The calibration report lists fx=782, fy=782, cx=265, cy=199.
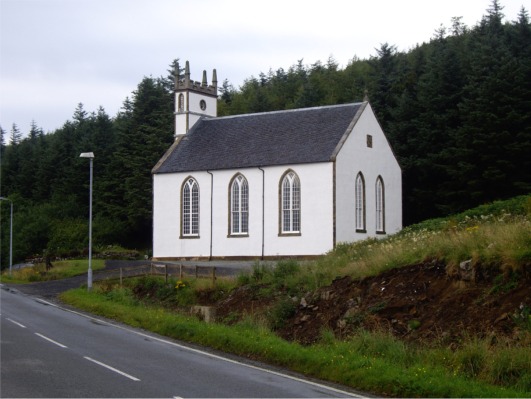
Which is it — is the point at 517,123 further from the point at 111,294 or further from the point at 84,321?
the point at 84,321

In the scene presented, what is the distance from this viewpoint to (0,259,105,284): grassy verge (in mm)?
50072

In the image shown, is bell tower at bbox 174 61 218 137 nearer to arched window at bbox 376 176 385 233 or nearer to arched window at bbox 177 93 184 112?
arched window at bbox 177 93 184 112

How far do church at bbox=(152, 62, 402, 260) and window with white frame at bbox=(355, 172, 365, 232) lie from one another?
2.6 inches

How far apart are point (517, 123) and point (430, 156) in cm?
779

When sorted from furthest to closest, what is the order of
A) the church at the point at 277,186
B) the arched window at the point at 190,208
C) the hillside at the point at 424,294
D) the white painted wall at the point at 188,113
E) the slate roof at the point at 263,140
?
the white painted wall at the point at 188,113 → the arched window at the point at 190,208 → the slate roof at the point at 263,140 → the church at the point at 277,186 → the hillside at the point at 424,294

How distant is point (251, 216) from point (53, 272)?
13402mm

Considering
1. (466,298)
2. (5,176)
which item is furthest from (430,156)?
(5,176)

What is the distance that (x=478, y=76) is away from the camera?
58.8 m

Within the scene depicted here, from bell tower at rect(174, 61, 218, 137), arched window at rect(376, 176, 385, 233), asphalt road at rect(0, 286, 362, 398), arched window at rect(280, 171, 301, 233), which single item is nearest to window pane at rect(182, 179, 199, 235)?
bell tower at rect(174, 61, 218, 137)

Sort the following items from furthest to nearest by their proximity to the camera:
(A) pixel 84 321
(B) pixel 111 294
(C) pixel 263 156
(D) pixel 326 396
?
1. (C) pixel 263 156
2. (B) pixel 111 294
3. (A) pixel 84 321
4. (D) pixel 326 396

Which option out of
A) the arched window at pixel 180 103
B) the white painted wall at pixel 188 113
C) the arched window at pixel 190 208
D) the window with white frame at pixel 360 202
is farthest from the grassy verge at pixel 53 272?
the window with white frame at pixel 360 202

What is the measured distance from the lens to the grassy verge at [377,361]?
14.7 meters

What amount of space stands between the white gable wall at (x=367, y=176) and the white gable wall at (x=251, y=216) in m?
1.05

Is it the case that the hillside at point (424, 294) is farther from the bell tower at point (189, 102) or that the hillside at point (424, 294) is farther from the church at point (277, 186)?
the bell tower at point (189, 102)
